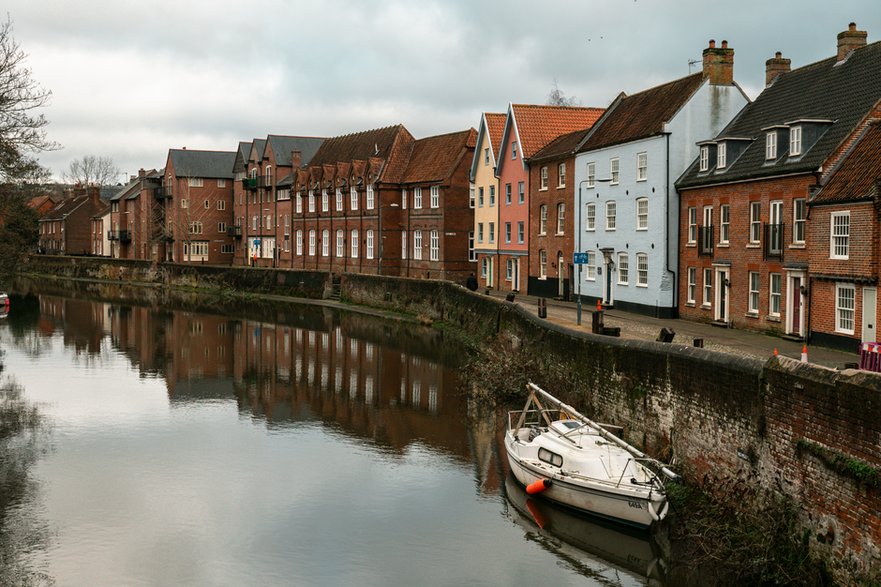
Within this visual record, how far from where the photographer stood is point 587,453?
18.5 meters

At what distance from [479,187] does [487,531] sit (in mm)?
42500

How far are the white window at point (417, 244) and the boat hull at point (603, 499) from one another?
151ft

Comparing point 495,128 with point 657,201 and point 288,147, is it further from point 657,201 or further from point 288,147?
point 288,147

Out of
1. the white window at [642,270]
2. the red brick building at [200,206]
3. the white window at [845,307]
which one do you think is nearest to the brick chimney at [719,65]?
the white window at [642,270]

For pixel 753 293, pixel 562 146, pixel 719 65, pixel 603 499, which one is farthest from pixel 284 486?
pixel 562 146

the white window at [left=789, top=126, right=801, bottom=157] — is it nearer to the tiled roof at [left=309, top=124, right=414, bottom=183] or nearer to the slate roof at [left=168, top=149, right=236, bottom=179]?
the tiled roof at [left=309, top=124, right=414, bottom=183]

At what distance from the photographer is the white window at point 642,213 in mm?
38531

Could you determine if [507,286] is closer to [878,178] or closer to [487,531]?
[878,178]

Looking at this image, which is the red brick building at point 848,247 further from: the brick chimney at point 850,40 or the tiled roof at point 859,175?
the brick chimney at point 850,40

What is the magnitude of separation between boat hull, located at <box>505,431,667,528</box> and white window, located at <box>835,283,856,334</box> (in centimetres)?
1149

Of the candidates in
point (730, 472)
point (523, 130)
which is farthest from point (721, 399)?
point (523, 130)

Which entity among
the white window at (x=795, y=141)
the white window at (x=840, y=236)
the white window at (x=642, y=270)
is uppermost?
the white window at (x=795, y=141)

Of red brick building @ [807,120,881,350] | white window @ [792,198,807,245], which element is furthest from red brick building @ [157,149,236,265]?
red brick building @ [807,120,881,350]

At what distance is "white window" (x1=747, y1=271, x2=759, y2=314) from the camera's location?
3150 centimetres
